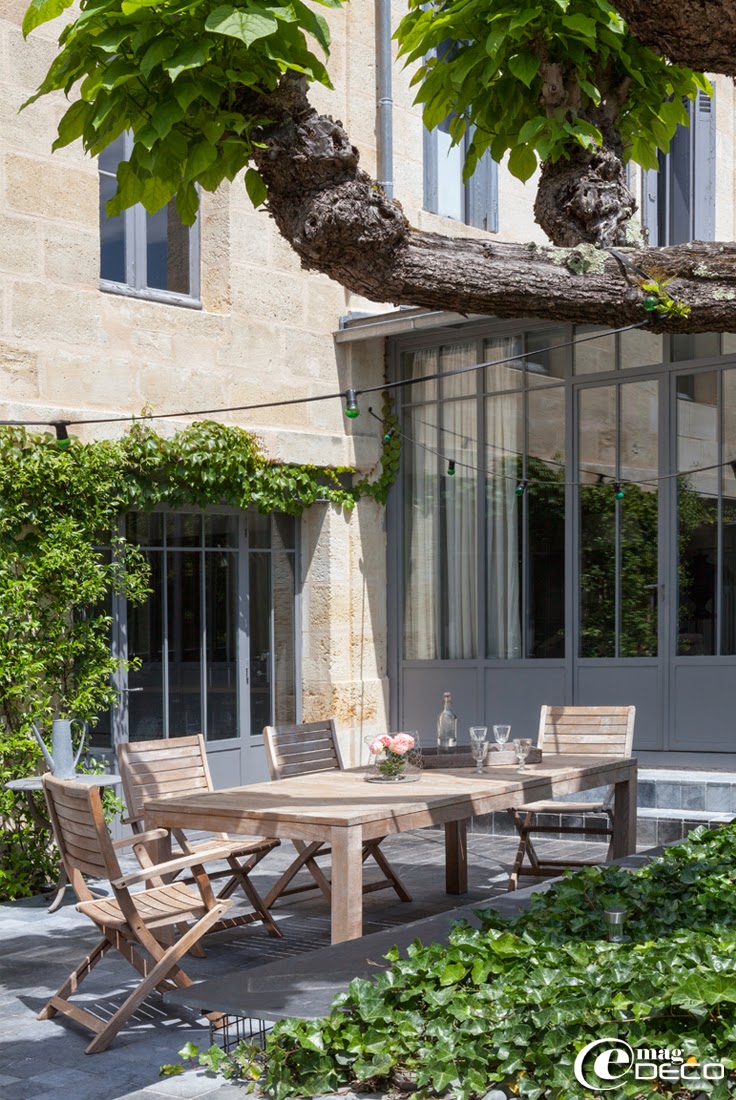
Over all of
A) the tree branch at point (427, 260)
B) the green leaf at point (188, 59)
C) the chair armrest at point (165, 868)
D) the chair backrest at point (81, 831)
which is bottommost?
the chair armrest at point (165, 868)

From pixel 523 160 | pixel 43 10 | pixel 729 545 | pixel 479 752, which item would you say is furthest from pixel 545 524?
pixel 43 10

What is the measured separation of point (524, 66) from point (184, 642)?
551cm

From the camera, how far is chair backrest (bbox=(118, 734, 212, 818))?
646 centimetres

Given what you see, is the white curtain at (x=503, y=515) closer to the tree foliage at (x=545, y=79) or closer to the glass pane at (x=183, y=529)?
the glass pane at (x=183, y=529)

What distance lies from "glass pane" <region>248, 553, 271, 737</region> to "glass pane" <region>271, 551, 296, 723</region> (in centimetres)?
9

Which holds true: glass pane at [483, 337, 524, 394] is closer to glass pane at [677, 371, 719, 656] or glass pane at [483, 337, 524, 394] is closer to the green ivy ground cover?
glass pane at [677, 371, 719, 656]

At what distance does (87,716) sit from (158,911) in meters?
3.01

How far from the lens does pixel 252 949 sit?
254 inches

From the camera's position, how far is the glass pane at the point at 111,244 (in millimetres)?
8641

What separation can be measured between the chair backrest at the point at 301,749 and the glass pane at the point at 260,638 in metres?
2.17

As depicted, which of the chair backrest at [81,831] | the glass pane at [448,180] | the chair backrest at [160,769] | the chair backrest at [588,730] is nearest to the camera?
the chair backrest at [81,831]

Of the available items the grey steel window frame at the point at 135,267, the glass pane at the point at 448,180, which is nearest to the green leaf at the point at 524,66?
the grey steel window frame at the point at 135,267

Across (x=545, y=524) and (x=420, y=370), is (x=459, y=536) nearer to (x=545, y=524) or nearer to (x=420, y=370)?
(x=545, y=524)

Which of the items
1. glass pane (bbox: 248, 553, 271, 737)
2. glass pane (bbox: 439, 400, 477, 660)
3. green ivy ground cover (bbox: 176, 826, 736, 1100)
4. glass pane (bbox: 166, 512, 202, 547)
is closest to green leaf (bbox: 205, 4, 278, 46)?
green ivy ground cover (bbox: 176, 826, 736, 1100)
